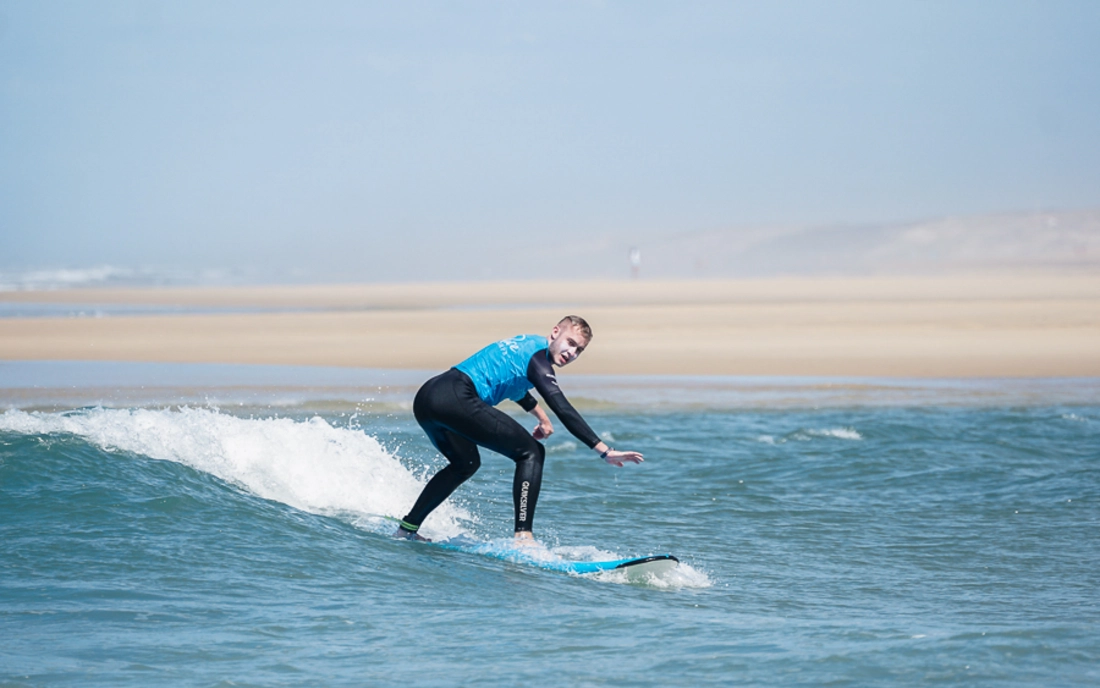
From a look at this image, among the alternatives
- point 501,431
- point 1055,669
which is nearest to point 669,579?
point 501,431

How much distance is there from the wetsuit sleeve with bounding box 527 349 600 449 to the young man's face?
0.33ft

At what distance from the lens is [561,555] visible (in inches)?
311

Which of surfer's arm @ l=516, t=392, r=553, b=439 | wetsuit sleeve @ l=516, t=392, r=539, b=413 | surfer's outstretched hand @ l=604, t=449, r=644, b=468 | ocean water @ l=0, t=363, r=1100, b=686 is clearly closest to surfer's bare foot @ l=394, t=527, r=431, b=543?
ocean water @ l=0, t=363, r=1100, b=686

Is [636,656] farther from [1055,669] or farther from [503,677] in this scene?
[1055,669]

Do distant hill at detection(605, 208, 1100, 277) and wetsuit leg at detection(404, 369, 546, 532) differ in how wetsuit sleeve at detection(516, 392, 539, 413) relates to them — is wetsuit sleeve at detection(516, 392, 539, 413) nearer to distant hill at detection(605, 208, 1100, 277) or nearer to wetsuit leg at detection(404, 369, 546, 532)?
wetsuit leg at detection(404, 369, 546, 532)

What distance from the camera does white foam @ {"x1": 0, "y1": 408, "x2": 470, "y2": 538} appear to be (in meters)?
9.41

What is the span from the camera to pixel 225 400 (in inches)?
651

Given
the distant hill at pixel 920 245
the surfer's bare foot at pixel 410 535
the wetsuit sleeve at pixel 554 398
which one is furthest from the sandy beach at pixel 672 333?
the distant hill at pixel 920 245

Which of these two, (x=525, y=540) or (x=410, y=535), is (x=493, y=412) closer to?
(x=525, y=540)

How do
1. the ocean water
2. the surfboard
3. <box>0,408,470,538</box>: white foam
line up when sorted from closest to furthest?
the ocean water, the surfboard, <box>0,408,470,538</box>: white foam

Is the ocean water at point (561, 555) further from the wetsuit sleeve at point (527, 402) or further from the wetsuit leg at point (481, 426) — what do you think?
the wetsuit sleeve at point (527, 402)

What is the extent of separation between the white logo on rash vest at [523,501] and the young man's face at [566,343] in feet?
3.02

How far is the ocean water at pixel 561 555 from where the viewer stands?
18.1 ft

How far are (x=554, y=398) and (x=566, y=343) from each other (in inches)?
14.0
